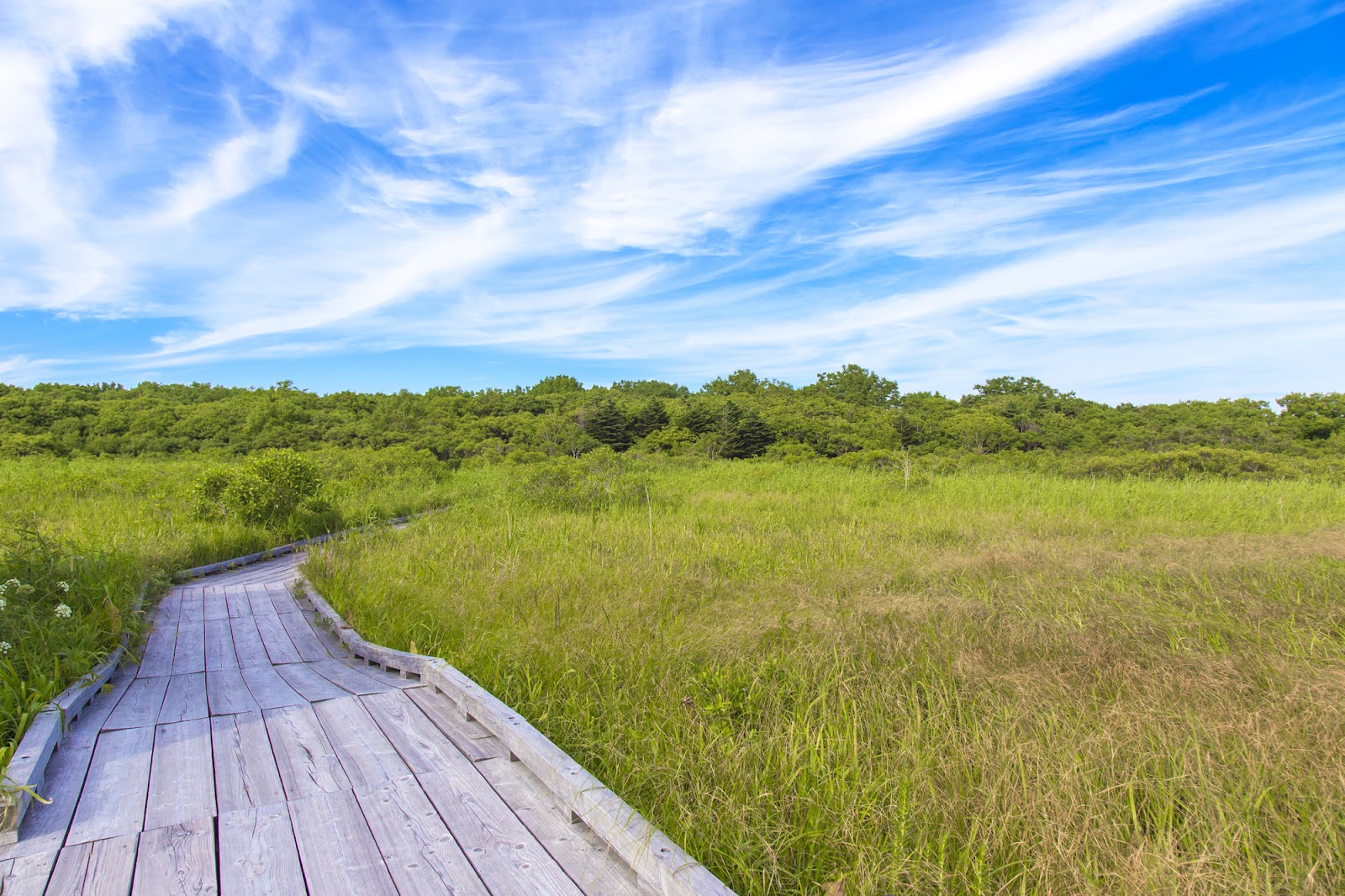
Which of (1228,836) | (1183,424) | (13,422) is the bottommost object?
(1228,836)

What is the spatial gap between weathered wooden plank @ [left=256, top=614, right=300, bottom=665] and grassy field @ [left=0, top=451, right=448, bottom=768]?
813 mm

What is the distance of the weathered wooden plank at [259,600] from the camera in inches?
223

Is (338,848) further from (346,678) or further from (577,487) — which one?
(577,487)

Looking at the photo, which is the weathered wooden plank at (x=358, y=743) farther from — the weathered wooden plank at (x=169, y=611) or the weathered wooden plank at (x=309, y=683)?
the weathered wooden plank at (x=169, y=611)

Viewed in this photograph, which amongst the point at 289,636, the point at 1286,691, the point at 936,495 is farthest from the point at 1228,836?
the point at 936,495

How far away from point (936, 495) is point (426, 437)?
2191 cm

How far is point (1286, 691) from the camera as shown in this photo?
3.53 metres

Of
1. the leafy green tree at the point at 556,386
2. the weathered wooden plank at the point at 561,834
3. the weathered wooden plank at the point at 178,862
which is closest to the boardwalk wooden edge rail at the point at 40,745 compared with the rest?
the weathered wooden plank at the point at 178,862

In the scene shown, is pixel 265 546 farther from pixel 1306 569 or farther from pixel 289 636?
pixel 1306 569

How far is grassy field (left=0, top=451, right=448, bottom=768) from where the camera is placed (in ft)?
11.6

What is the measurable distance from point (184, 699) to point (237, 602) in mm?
2695

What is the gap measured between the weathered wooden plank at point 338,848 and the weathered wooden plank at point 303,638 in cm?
230

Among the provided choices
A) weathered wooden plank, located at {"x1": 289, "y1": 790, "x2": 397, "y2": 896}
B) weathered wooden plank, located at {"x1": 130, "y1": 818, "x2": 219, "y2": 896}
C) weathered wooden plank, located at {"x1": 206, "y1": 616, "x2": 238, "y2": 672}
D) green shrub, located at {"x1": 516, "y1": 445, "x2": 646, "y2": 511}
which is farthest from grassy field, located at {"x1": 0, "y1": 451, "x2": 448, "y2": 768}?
green shrub, located at {"x1": 516, "y1": 445, "x2": 646, "y2": 511}

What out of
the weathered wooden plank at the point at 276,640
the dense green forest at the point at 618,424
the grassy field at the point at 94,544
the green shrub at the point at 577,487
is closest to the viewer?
the grassy field at the point at 94,544
